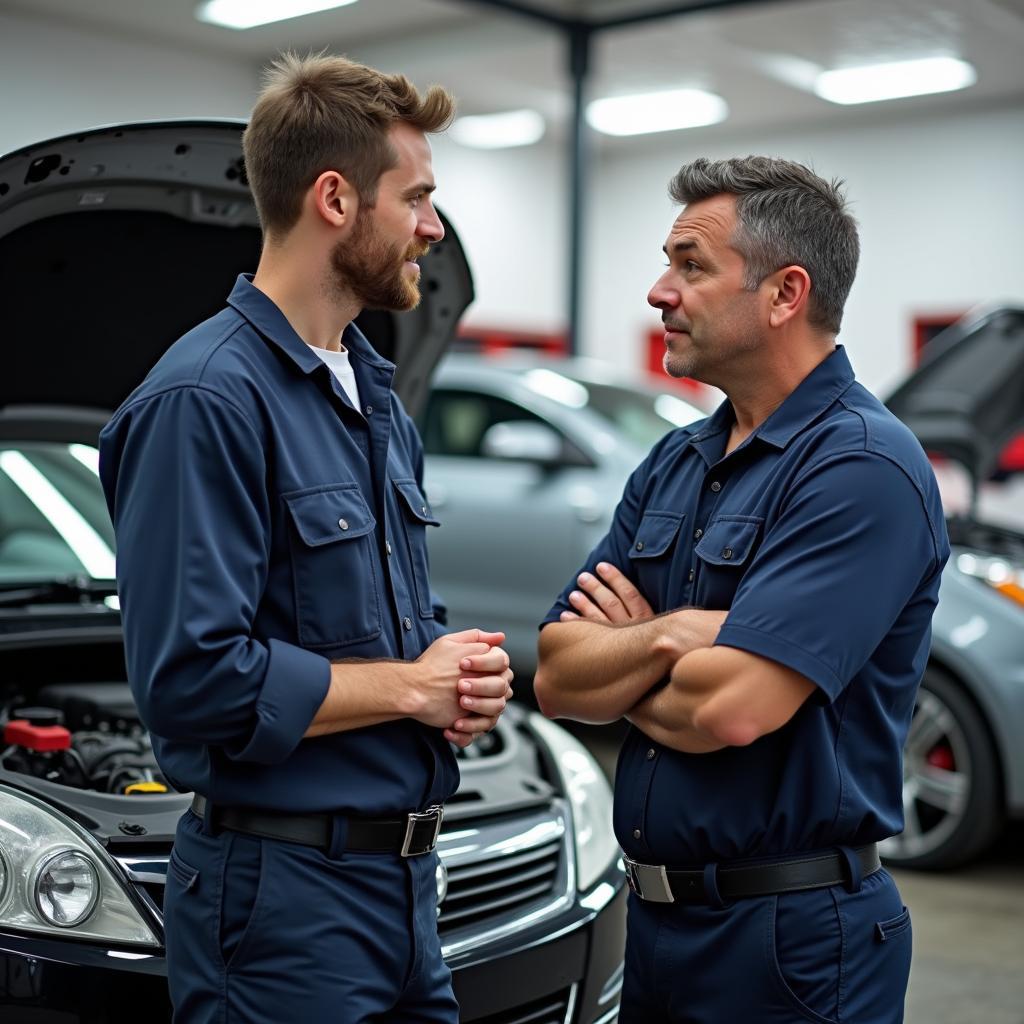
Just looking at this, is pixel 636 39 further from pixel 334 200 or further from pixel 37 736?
pixel 334 200

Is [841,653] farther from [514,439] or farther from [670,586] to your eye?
[514,439]

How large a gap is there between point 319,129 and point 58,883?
1145mm

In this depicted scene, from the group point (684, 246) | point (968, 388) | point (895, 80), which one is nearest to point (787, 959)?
point (684, 246)

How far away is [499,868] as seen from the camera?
7.83 ft

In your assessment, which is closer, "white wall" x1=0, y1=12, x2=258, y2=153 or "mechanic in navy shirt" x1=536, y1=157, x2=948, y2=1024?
"mechanic in navy shirt" x1=536, y1=157, x2=948, y2=1024

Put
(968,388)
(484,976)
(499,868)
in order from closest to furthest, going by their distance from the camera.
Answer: (484,976) → (499,868) → (968,388)

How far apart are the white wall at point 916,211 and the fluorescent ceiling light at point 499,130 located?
1482 mm

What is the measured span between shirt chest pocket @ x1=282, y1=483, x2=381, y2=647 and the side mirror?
13.7ft

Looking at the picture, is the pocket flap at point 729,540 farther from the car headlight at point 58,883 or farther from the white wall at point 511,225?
the white wall at point 511,225

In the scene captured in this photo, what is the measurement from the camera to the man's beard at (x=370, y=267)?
1.74 metres

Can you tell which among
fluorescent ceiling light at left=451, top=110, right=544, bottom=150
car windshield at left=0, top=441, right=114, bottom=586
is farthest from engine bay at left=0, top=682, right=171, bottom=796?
fluorescent ceiling light at left=451, top=110, right=544, bottom=150

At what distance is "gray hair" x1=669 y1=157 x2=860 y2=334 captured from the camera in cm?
189

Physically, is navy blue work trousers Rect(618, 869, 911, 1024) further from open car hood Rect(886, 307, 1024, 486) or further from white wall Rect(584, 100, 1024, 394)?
white wall Rect(584, 100, 1024, 394)

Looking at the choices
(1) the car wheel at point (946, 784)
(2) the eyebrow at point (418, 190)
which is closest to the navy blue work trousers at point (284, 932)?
(2) the eyebrow at point (418, 190)
